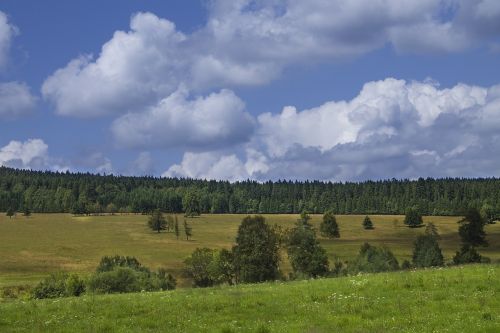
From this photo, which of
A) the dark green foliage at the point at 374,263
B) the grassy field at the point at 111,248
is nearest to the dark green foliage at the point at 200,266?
the grassy field at the point at 111,248

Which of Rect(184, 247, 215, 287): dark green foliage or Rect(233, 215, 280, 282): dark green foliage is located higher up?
Rect(233, 215, 280, 282): dark green foliage

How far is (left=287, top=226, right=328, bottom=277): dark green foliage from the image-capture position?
92188mm

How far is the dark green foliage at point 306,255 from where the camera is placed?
9219cm

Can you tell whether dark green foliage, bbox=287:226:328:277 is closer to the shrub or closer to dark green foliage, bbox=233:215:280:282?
dark green foliage, bbox=233:215:280:282

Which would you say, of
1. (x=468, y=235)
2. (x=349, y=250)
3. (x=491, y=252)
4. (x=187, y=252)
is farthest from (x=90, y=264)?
(x=491, y=252)

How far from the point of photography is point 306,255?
93.1 metres

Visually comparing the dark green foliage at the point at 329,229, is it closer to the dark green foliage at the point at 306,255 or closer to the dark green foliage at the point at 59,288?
the dark green foliage at the point at 306,255

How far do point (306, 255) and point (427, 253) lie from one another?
23.0 meters

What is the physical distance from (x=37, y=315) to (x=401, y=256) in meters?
132

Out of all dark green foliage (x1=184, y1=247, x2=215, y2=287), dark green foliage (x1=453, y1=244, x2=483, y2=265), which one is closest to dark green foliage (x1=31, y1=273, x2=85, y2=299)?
dark green foliage (x1=184, y1=247, x2=215, y2=287)

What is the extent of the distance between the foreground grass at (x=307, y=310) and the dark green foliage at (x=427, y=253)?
237ft

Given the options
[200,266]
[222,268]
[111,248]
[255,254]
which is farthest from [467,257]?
[111,248]

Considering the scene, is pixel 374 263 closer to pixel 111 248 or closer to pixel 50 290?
pixel 50 290

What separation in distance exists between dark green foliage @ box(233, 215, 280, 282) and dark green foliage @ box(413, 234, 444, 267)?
87.8 ft
